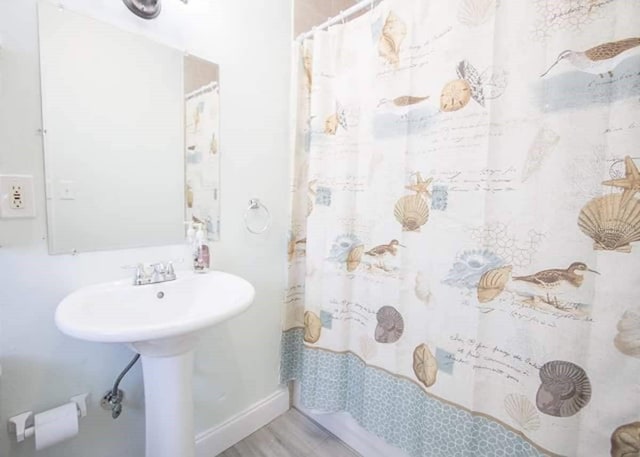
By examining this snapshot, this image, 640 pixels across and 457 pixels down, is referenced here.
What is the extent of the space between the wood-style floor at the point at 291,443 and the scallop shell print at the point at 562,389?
95cm

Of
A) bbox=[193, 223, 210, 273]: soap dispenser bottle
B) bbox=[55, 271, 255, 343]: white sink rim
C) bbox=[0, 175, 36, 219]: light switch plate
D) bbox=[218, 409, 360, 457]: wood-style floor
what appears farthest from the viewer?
bbox=[218, 409, 360, 457]: wood-style floor

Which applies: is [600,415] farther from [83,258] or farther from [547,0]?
[83,258]

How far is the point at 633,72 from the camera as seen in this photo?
682 millimetres

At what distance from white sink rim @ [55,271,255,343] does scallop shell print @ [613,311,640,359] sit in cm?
97

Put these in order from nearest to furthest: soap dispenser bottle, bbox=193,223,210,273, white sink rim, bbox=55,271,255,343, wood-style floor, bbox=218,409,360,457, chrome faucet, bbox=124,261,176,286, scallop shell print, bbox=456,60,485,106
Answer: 1. white sink rim, bbox=55,271,255,343
2. scallop shell print, bbox=456,60,485,106
3. chrome faucet, bbox=124,261,176,286
4. soap dispenser bottle, bbox=193,223,210,273
5. wood-style floor, bbox=218,409,360,457

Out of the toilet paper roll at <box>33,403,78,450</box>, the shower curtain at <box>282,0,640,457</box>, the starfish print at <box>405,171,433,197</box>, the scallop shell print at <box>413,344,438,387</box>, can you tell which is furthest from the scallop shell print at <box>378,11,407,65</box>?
the toilet paper roll at <box>33,403,78,450</box>

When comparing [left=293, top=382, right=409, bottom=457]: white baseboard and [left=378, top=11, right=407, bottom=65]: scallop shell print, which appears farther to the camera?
[left=293, top=382, right=409, bottom=457]: white baseboard

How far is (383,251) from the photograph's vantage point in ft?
3.92

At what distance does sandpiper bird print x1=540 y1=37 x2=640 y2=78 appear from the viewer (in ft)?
2.26

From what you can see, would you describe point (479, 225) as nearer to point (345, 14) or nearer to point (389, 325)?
point (389, 325)

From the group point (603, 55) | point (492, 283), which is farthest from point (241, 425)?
point (603, 55)

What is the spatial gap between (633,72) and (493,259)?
0.55 metres

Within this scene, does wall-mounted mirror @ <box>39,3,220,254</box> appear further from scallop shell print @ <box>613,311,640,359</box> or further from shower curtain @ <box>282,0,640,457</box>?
scallop shell print @ <box>613,311,640,359</box>

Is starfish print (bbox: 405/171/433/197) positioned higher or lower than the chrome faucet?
higher
